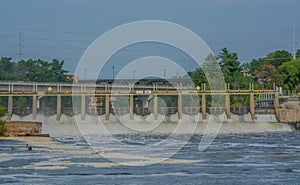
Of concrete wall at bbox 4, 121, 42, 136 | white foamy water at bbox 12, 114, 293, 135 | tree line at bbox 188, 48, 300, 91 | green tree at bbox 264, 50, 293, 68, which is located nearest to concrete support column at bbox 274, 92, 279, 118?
white foamy water at bbox 12, 114, 293, 135

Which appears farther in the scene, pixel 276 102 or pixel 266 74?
pixel 266 74

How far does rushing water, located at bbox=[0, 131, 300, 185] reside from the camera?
36.9m

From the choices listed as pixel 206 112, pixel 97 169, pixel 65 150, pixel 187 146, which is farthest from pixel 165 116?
pixel 97 169

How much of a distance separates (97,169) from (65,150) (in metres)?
15.1

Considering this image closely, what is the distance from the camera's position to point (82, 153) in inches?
2104

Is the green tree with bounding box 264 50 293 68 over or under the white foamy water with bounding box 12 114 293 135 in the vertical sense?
over

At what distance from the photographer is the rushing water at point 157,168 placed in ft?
121

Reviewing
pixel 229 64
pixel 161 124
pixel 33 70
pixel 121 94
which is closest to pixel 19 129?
pixel 161 124

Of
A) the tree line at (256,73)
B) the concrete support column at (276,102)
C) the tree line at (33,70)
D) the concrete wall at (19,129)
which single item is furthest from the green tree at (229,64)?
the concrete wall at (19,129)

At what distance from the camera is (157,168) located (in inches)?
1662

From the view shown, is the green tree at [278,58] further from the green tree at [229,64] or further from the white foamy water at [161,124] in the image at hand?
the white foamy water at [161,124]

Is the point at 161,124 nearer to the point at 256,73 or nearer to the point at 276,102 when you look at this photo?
the point at 276,102

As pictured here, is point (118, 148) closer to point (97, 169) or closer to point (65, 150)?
point (65, 150)

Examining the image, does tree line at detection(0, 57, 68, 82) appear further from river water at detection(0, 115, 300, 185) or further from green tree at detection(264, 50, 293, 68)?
river water at detection(0, 115, 300, 185)
